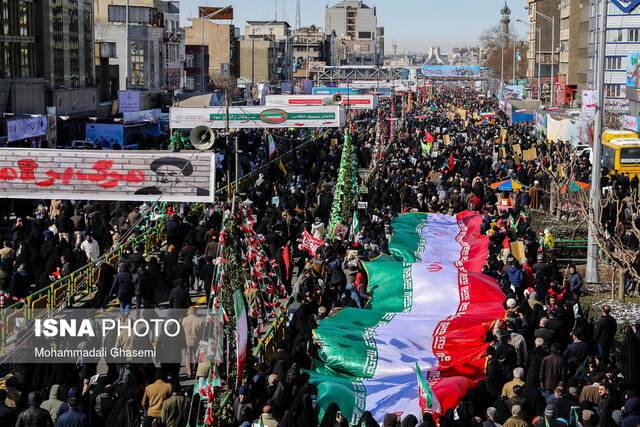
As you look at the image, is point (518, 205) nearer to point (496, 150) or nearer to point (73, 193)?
point (73, 193)

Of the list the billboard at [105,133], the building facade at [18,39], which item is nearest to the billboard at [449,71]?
the building facade at [18,39]

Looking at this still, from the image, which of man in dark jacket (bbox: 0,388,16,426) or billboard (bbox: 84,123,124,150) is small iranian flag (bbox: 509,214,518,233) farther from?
billboard (bbox: 84,123,124,150)

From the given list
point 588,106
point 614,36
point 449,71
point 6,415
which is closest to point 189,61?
point 614,36

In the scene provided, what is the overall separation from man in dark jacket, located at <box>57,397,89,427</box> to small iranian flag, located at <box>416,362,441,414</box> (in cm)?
340

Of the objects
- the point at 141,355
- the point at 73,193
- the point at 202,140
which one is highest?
the point at 202,140

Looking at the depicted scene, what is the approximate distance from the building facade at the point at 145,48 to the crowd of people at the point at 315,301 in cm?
3519

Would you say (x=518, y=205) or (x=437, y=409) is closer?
(x=437, y=409)

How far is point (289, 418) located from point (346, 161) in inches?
611

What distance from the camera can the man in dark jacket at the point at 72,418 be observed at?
30.8 ft

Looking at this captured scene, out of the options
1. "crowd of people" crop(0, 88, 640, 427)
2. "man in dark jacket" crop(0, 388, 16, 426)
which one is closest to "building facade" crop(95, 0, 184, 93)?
"crowd of people" crop(0, 88, 640, 427)

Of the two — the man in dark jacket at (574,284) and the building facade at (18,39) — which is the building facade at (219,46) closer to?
the building facade at (18,39)

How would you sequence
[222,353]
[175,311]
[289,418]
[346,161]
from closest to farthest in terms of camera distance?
[289,418], [222,353], [175,311], [346,161]

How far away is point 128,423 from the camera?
9555 millimetres

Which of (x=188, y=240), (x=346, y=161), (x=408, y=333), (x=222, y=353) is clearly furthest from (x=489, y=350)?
(x=346, y=161)
